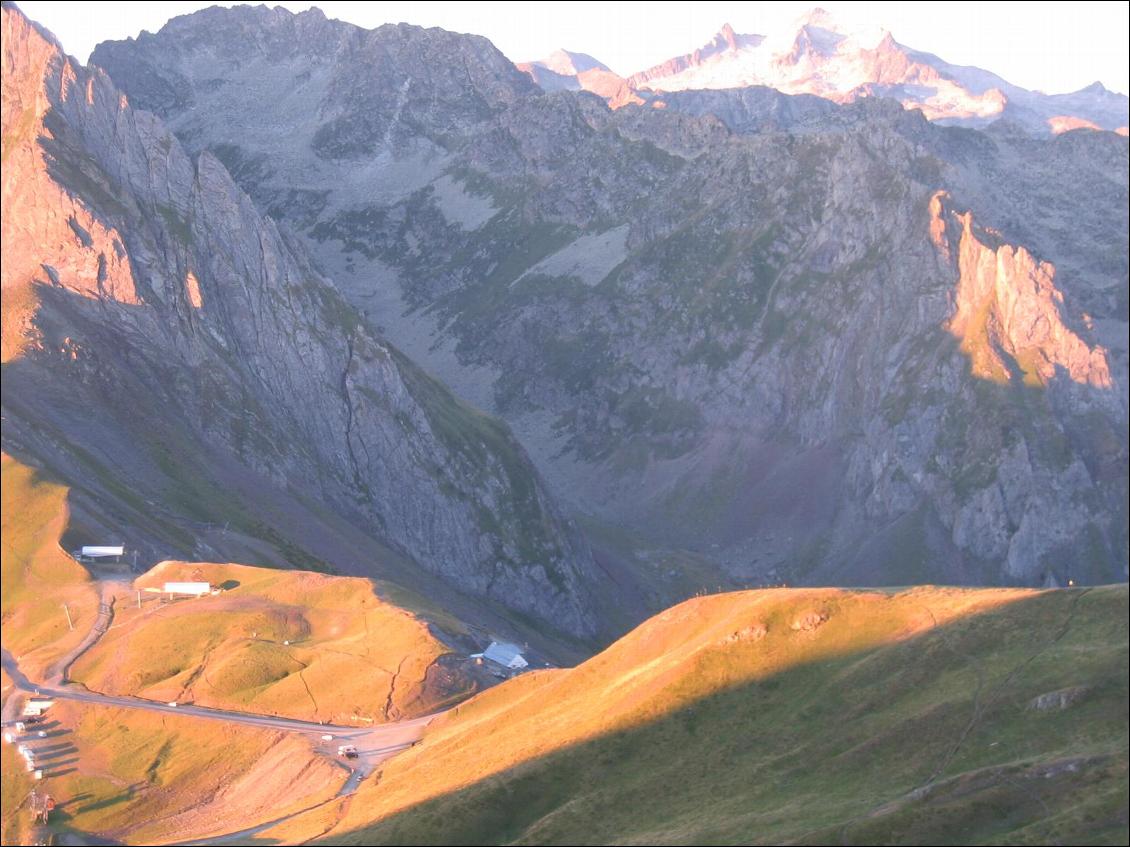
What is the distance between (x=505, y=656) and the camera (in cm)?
16912

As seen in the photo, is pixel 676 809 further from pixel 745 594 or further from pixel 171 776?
pixel 171 776

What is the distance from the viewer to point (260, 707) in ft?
487

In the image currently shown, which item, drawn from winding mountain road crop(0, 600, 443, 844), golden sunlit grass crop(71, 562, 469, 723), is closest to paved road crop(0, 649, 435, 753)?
winding mountain road crop(0, 600, 443, 844)

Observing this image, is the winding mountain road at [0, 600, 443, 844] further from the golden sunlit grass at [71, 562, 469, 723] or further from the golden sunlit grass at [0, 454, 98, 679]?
the golden sunlit grass at [0, 454, 98, 679]

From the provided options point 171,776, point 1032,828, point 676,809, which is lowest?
point 171,776

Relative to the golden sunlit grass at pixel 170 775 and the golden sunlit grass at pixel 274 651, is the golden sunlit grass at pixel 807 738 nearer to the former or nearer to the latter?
the golden sunlit grass at pixel 170 775

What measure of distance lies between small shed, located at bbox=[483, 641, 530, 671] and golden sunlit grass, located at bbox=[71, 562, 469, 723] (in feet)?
32.2

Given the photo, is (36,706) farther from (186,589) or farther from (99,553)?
(99,553)

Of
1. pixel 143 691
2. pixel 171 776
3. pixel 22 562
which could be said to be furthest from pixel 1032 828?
pixel 22 562

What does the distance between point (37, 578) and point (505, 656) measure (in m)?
53.4

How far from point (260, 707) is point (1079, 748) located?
85.6 metres

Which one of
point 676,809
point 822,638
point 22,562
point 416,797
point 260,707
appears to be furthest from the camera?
point 22,562

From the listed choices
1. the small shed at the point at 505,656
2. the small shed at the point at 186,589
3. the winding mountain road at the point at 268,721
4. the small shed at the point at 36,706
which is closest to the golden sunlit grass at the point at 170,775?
the small shed at the point at 36,706

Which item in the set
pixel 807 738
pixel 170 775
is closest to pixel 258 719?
pixel 170 775
